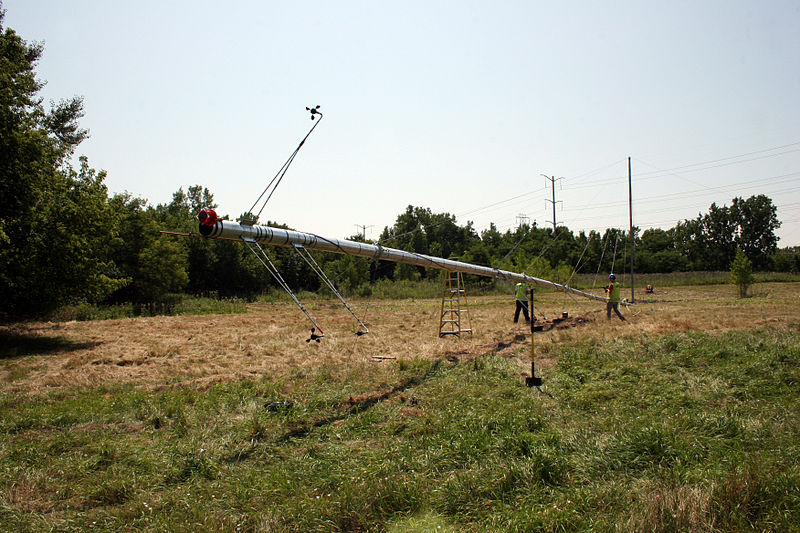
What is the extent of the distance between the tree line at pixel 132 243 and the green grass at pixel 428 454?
4556 mm

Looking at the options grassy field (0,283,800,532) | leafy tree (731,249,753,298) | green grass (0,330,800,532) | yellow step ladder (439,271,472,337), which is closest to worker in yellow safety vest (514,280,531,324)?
yellow step ladder (439,271,472,337)

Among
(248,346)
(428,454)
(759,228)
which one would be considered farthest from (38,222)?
(759,228)

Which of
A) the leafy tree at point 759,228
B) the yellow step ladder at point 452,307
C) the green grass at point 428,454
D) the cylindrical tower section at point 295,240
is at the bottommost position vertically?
the green grass at point 428,454

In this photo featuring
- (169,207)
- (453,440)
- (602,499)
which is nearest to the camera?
(602,499)

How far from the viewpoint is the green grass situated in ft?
14.9

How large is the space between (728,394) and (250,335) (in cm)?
1451

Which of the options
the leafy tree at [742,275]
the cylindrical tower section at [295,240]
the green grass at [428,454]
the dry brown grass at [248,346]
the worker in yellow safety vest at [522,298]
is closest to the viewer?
the green grass at [428,454]

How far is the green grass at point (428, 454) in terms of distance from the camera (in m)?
4.54


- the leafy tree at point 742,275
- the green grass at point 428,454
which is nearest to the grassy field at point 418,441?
→ the green grass at point 428,454

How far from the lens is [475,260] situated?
5359cm

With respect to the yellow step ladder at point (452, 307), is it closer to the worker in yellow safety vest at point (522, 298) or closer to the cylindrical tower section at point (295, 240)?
the cylindrical tower section at point (295, 240)

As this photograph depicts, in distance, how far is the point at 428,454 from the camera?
602 centimetres

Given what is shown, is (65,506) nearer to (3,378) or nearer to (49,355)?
(3,378)

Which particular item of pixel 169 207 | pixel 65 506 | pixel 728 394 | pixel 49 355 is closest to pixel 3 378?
pixel 49 355
